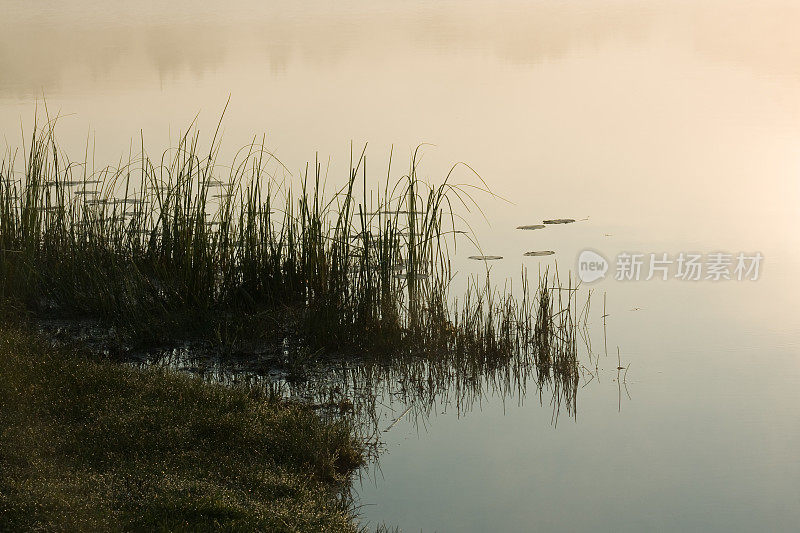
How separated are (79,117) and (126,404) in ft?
22.1

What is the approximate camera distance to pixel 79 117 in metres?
9.91

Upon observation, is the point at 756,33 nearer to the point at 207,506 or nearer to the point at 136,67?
the point at 136,67

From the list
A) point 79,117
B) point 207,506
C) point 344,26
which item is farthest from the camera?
point 344,26

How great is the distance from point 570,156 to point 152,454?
5.44 metres

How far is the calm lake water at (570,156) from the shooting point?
375cm

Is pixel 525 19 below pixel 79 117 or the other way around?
the other way around

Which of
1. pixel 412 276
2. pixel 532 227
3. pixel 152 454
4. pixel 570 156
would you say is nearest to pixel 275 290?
pixel 412 276

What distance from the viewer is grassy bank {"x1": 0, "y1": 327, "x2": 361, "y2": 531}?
118 inches

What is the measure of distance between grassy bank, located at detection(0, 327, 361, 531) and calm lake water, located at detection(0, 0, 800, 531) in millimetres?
328

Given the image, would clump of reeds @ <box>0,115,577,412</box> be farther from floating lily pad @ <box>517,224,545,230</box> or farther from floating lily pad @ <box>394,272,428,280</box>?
floating lily pad @ <box>517,224,545,230</box>

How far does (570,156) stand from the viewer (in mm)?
8203

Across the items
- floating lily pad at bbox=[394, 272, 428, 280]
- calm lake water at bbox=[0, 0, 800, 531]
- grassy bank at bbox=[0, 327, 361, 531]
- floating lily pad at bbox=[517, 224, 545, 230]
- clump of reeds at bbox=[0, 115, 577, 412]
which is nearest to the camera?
grassy bank at bbox=[0, 327, 361, 531]

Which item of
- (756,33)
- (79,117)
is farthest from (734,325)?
(756,33)

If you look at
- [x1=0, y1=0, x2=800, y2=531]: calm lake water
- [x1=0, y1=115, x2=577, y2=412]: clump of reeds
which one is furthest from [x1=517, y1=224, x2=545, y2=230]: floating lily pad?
[x1=0, y1=115, x2=577, y2=412]: clump of reeds
